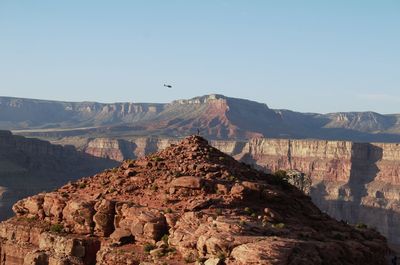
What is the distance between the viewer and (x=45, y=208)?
3303 cm

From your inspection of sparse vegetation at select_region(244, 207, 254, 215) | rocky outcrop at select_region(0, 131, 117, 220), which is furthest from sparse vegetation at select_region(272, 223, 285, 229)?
rocky outcrop at select_region(0, 131, 117, 220)

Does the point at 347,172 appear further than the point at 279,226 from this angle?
Yes

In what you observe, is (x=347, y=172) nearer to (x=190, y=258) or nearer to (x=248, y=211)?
(x=248, y=211)

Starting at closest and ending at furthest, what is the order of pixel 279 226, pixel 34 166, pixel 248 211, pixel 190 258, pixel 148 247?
pixel 190 258 < pixel 279 226 < pixel 148 247 < pixel 248 211 < pixel 34 166

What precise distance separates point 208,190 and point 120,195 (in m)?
4.24

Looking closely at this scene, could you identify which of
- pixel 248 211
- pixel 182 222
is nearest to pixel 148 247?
pixel 182 222

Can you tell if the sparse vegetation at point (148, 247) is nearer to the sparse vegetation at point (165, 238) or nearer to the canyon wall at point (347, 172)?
the sparse vegetation at point (165, 238)

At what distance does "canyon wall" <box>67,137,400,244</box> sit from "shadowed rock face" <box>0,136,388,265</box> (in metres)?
97.0

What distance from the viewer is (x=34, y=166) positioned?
153375 millimetres

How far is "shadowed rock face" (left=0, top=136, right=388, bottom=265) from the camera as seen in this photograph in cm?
2433

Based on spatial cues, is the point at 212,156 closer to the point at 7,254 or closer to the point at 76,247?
the point at 76,247

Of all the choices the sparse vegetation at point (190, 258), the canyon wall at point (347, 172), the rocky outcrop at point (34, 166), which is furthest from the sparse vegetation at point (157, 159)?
the canyon wall at point (347, 172)

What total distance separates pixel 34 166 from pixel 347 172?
67.1m

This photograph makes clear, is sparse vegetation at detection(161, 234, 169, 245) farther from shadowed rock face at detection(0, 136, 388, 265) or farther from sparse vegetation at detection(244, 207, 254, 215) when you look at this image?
sparse vegetation at detection(244, 207, 254, 215)
